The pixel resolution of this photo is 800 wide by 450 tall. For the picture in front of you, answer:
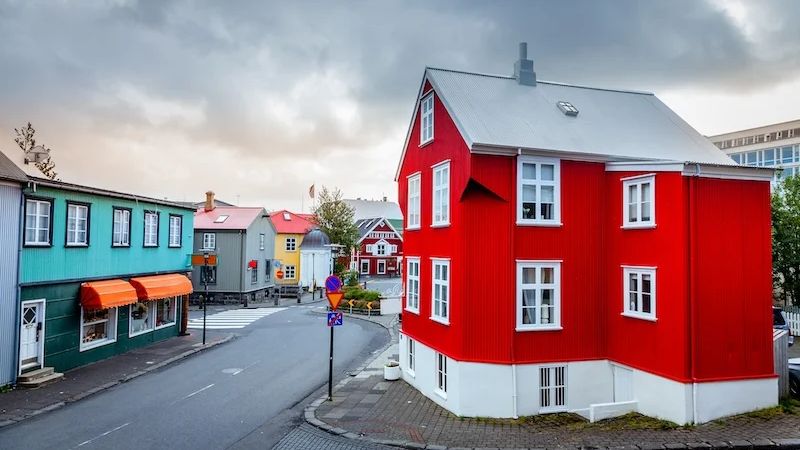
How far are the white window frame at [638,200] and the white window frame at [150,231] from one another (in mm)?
21730

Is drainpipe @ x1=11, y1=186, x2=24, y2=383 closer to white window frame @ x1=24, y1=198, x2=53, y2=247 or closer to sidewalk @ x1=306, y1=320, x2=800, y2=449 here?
white window frame @ x1=24, y1=198, x2=53, y2=247

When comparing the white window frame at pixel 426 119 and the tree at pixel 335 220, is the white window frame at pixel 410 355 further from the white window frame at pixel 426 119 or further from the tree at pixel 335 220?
the tree at pixel 335 220

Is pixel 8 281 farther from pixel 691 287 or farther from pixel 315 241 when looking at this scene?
pixel 315 241

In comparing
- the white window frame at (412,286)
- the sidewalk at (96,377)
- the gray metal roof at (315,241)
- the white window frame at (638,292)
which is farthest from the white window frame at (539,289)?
the gray metal roof at (315,241)

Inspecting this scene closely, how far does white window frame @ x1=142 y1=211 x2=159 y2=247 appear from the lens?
26656mm

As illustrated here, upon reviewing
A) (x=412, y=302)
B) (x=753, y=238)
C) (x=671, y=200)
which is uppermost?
(x=671, y=200)

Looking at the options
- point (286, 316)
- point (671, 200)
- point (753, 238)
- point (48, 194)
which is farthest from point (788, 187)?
point (48, 194)

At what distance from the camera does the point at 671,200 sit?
14.3m

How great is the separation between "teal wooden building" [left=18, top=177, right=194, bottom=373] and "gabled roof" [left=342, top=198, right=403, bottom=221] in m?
82.1

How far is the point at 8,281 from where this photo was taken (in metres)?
→ 18.0

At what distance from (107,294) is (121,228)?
12.5ft

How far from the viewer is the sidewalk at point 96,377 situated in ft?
52.6

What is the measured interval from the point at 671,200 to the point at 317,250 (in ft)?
153

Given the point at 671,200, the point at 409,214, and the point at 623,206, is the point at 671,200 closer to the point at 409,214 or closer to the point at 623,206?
the point at 623,206
